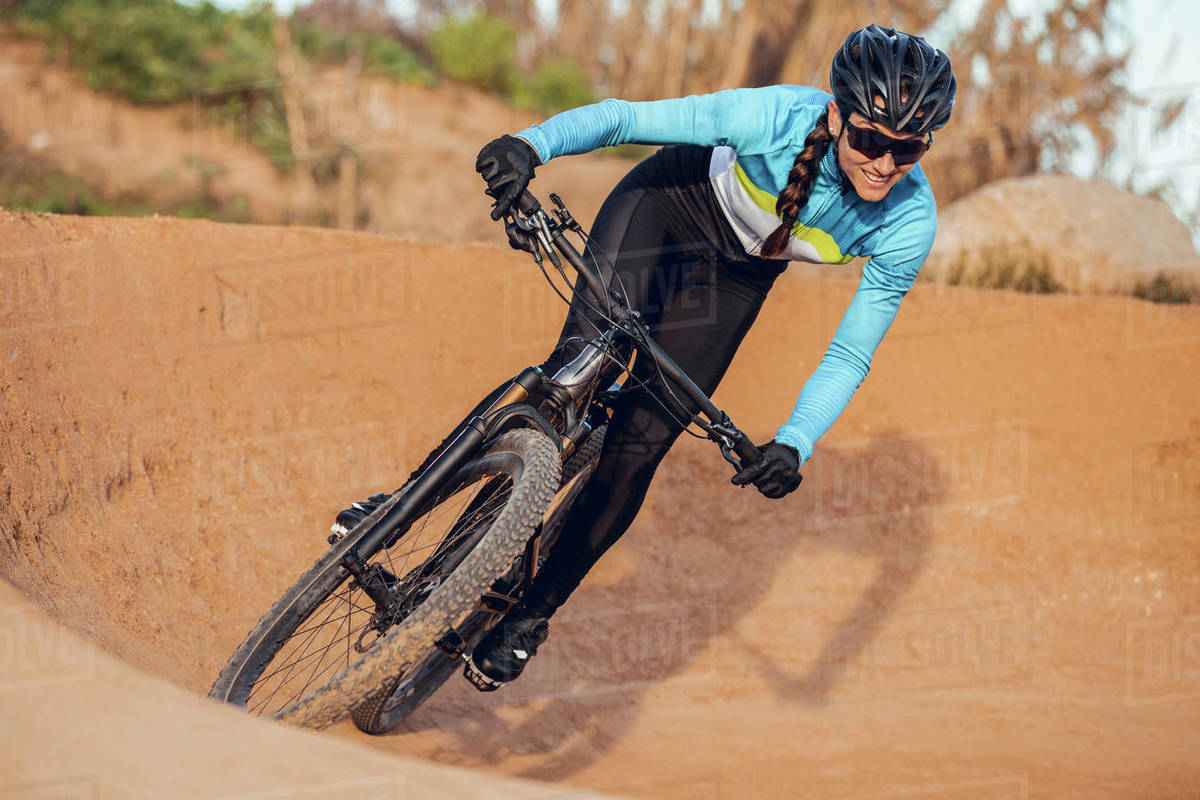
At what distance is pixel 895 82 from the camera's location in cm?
302

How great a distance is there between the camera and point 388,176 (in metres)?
16.0

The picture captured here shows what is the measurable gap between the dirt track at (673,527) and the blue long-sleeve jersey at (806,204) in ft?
5.87

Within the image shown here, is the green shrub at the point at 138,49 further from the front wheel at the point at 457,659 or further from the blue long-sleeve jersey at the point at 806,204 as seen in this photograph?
the blue long-sleeve jersey at the point at 806,204

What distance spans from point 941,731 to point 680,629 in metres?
1.47

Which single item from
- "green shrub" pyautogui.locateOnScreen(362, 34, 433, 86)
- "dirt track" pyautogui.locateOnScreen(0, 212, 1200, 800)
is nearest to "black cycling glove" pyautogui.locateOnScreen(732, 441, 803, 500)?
"dirt track" pyautogui.locateOnScreen(0, 212, 1200, 800)

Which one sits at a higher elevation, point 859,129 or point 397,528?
point 859,129

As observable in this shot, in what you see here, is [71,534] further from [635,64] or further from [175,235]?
[635,64]

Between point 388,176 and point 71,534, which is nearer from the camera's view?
point 71,534

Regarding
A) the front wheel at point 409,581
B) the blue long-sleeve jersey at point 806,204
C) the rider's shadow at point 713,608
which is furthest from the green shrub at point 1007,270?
the front wheel at point 409,581

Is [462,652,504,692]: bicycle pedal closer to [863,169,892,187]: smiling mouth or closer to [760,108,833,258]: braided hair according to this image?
[760,108,833,258]: braided hair

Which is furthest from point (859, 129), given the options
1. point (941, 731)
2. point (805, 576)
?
point (805, 576)

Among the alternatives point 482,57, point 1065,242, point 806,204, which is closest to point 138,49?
point 482,57

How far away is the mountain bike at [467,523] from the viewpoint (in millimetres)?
2795

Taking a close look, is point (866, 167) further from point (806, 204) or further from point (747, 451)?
point (747, 451)
